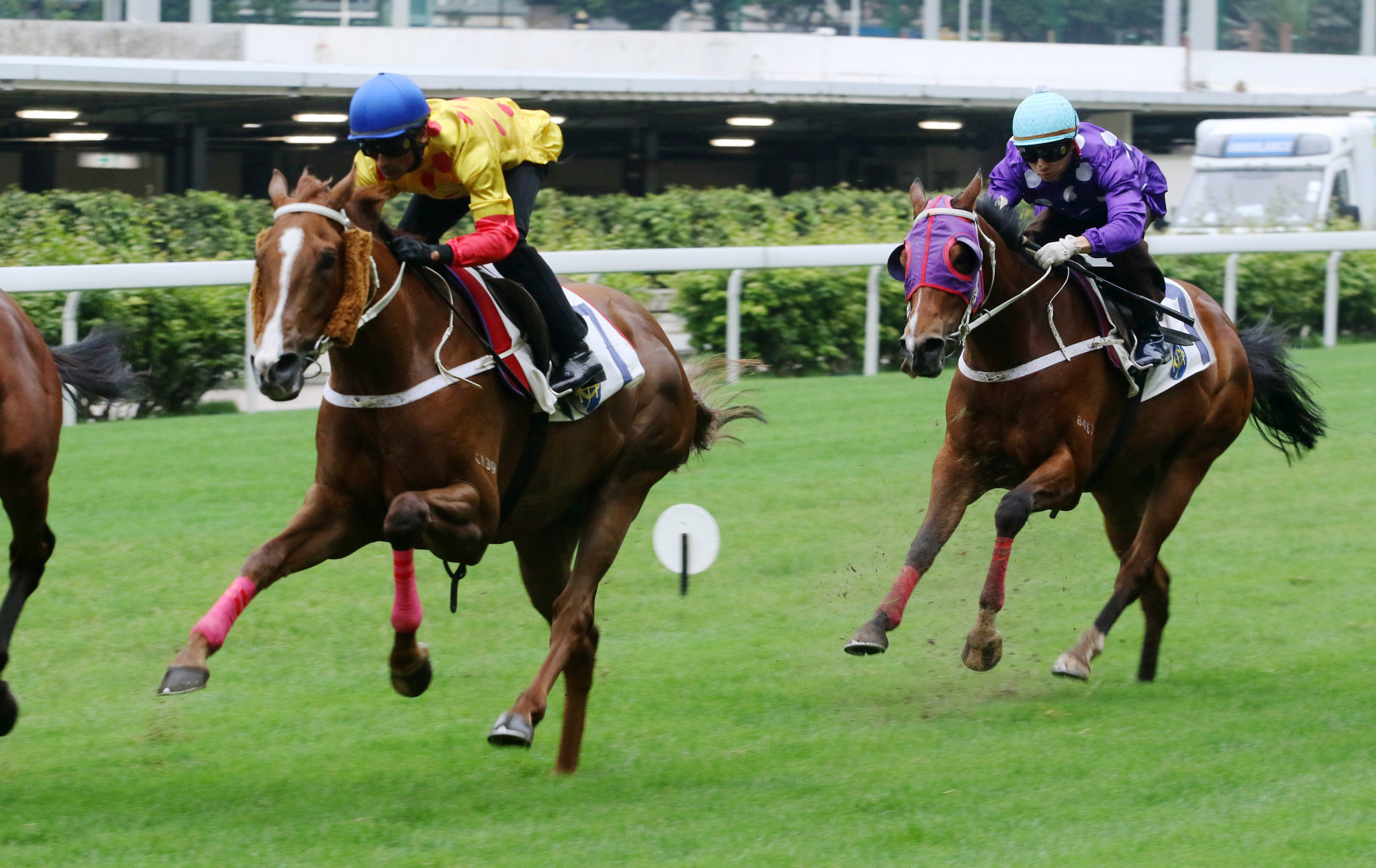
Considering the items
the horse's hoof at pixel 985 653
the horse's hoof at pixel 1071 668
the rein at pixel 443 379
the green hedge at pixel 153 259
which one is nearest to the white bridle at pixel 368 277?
the rein at pixel 443 379

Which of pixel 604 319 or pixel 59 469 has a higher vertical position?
pixel 604 319

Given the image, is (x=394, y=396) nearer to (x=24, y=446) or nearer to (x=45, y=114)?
(x=24, y=446)

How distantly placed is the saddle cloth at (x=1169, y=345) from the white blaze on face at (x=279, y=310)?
2.69 m

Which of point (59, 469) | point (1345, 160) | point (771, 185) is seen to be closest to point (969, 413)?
point (59, 469)

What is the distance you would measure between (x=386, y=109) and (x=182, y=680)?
1.39 metres

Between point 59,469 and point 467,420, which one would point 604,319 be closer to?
point 467,420

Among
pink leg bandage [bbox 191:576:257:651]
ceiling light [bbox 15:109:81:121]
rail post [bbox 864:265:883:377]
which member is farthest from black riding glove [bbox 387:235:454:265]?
ceiling light [bbox 15:109:81:121]

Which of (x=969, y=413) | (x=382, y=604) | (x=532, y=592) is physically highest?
(x=969, y=413)

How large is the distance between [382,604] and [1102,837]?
11.2 ft

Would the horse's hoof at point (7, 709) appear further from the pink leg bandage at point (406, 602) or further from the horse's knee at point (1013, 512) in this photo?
the horse's knee at point (1013, 512)

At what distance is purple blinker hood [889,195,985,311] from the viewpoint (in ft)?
15.2

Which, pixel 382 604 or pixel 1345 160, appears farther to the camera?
pixel 1345 160

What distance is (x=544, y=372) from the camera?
4.43m

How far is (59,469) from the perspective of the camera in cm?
816
